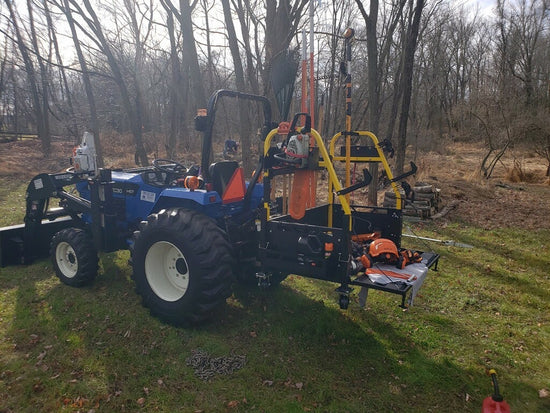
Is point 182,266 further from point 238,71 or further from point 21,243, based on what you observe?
point 238,71

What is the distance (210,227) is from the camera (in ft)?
11.8

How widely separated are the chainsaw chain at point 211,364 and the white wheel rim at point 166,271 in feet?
2.39

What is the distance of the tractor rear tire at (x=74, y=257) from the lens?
471cm

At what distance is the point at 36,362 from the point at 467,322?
438 centimetres

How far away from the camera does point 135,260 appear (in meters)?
3.99

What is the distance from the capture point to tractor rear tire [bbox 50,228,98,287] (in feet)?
15.5

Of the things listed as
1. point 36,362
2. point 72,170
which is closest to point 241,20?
point 72,170

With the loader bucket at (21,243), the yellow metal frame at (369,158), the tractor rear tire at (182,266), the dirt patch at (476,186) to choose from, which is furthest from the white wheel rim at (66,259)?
the dirt patch at (476,186)

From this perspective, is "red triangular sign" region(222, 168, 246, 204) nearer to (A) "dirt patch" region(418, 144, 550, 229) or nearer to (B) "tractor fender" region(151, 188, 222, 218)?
(B) "tractor fender" region(151, 188, 222, 218)

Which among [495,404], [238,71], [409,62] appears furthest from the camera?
[238,71]

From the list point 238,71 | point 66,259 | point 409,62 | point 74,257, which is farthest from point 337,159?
point 238,71

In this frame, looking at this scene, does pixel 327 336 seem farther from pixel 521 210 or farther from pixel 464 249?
pixel 521 210

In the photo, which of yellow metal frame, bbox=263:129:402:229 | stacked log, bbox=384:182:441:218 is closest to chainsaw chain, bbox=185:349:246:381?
yellow metal frame, bbox=263:129:402:229

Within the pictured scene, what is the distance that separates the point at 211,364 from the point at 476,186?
1058 centimetres
